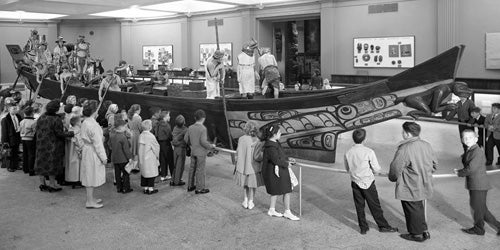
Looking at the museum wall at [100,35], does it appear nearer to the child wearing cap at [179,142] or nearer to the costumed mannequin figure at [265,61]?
the costumed mannequin figure at [265,61]

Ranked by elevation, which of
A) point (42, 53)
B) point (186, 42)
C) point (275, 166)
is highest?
point (186, 42)

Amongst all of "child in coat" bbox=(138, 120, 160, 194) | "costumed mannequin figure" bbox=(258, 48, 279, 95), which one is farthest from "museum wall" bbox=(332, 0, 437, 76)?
"child in coat" bbox=(138, 120, 160, 194)

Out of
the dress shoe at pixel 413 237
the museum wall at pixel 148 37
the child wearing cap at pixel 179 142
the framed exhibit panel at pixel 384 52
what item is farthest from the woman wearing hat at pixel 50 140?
the museum wall at pixel 148 37

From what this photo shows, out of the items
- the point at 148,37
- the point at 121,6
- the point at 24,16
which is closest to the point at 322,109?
the point at 121,6

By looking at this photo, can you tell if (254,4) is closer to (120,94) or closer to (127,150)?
(120,94)

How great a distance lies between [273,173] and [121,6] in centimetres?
1791

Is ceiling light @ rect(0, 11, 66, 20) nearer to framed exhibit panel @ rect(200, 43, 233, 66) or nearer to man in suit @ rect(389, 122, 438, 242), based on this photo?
framed exhibit panel @ rect(200, 43, 233, 66)

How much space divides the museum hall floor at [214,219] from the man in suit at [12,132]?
102 centimetres

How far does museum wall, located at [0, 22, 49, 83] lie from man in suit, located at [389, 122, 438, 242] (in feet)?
94.4

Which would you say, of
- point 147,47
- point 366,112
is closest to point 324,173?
point 366,112

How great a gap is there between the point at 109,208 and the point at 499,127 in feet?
23.4

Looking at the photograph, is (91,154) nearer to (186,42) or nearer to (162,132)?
(162,132)

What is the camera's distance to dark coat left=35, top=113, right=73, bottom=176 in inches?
316

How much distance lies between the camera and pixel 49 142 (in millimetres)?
8086
